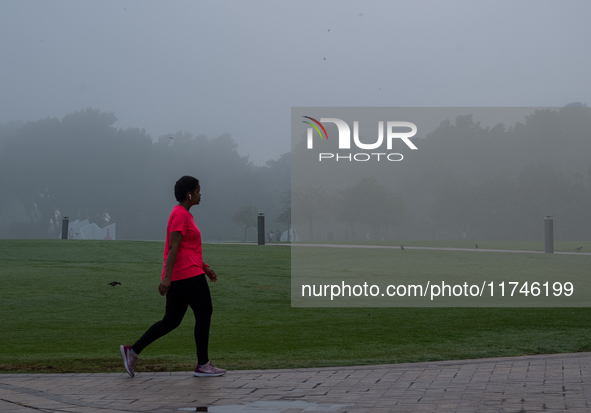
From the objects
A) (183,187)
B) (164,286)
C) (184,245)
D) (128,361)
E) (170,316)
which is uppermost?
(183,187)

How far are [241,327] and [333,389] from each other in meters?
4.60

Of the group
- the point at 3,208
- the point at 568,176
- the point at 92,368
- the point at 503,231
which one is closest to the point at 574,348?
the point at 92,368

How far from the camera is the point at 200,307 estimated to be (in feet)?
19.9

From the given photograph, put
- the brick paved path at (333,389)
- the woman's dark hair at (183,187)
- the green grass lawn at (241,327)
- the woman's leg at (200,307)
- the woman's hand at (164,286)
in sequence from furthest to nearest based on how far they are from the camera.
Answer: the green grass lawn at (241,327) → the woman's dark hair at (183,187) → the woman's leg at (200,307) → the woman's hand at (164,286) → the brick paved path at (333,389)

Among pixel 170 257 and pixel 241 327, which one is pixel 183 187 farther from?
pixel 241 327

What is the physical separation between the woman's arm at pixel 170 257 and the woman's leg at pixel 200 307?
19cm

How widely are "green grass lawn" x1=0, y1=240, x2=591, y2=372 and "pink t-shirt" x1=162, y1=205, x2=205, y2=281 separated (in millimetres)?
1062

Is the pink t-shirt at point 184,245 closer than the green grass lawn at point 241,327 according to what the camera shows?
Yes

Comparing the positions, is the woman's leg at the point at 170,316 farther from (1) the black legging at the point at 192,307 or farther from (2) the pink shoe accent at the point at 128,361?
(2) the pink shoe accent at the point at 128,361

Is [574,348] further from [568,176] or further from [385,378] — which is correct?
[568,176]

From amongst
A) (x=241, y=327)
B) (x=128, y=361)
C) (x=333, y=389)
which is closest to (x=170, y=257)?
(x=128, y=361)

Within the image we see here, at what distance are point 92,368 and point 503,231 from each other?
6765cm

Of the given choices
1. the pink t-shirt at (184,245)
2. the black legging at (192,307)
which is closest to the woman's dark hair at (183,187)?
the pink t-shirt at (184,245)

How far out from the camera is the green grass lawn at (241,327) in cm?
705
